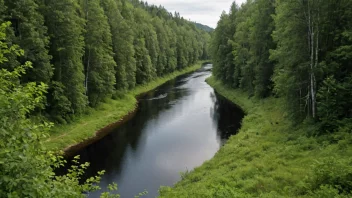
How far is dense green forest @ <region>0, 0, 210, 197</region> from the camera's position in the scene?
6.28 m

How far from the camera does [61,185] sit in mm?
7457

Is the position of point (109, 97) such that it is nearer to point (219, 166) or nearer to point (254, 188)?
point (219, 166)

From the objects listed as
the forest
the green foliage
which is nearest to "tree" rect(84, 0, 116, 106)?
the forest

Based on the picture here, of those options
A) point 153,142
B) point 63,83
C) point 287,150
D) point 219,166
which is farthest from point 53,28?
point 287,150

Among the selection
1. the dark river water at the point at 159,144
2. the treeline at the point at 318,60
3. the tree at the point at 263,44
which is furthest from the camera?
the tree at the point at 263,44

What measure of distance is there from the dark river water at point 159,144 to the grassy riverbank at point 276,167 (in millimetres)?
2819

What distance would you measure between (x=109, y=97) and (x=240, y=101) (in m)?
21.9

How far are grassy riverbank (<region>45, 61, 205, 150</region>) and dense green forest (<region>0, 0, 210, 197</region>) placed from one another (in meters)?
1.14

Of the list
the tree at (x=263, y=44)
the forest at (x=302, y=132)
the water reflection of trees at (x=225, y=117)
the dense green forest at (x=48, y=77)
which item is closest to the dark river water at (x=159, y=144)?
the water reflection of trees at (x=225, y=117)

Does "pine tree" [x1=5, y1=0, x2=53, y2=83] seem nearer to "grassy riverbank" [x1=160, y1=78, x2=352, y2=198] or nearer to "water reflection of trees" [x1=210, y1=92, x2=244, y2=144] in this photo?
"grassy riverbank" [x1=160, y1=78, x2=352, y2=198]

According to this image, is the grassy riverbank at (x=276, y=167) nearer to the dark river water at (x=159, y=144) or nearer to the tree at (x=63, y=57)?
the dark river water at (x=159, y=144)

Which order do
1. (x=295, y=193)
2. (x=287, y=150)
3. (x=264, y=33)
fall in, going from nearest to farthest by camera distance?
(x=295, y=193) → (x=287, y=150) → (x=264, y=33)

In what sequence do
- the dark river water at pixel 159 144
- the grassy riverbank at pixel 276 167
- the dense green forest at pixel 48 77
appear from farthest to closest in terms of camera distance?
the dark river water at pixel 159 144
the grassy riverbank at pixel 276 167
the dense green forest at pixel 48 77

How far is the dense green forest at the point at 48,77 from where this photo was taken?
628cm
